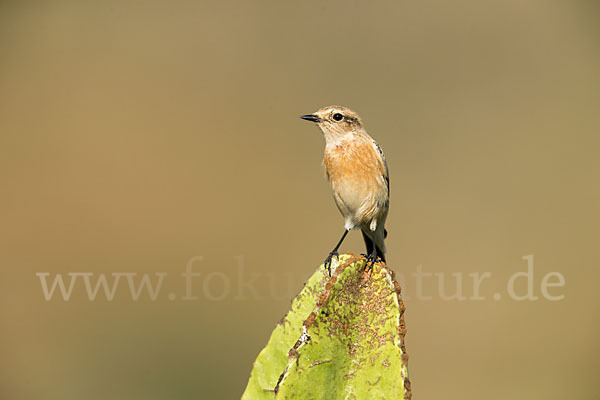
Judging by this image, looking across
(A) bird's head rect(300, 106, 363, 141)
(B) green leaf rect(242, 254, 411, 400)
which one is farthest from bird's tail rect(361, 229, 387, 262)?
(B) green leaf rect(242, 254, 411, 400)

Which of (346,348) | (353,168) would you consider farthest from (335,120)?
(346,348)

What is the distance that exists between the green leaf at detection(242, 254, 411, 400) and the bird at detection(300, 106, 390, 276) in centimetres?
189

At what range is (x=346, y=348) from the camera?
2.87 metres

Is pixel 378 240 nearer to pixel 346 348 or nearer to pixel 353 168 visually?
pixel 353 168

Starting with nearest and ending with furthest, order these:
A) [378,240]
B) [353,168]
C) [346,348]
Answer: [346,348] < [353,168] < [378,240]

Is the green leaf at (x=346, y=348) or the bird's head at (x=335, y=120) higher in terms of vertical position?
the bird's head at (x=335, y=120)

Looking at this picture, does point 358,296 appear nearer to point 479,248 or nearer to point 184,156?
point 479,248

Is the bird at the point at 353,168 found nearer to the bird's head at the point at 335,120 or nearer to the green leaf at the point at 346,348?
the bird's head at the point at 335,120

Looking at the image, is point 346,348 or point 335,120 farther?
point 335,120

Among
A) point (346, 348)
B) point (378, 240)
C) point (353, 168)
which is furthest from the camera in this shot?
point (378, 240)

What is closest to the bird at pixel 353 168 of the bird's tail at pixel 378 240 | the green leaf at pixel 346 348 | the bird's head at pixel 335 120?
the bird's head at pixel 335 120

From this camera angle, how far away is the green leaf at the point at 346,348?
270cm

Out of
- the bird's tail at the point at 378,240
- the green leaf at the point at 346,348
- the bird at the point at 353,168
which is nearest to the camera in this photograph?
the green leaf at the point at 346,348

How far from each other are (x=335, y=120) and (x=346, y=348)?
2.51m
